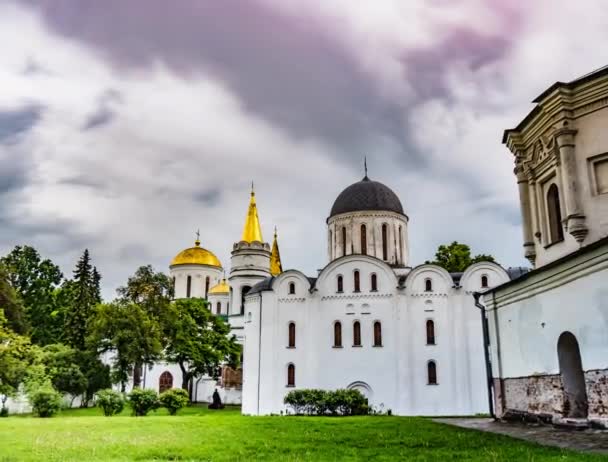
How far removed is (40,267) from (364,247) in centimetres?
2838

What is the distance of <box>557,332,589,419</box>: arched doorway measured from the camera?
489 inches

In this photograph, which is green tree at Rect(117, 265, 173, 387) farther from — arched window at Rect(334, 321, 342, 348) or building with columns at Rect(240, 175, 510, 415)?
arched window at Rect(334, 321, 342, 348)

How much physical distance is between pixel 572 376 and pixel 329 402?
53.9 feet

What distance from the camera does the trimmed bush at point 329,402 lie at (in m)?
27.5

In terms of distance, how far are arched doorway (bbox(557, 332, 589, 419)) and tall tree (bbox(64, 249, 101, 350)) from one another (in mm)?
36759

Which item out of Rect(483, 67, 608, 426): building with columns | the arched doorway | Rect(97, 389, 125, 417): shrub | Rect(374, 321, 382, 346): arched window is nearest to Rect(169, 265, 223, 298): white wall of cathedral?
Rect(374, 321, 382, 346): arched window

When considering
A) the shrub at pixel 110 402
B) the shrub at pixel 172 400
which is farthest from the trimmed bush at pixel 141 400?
the shrub at pixel 172 400

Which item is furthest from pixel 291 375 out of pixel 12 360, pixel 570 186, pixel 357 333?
pixel 570 186

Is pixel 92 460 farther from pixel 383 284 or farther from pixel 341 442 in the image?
pixel 383 284

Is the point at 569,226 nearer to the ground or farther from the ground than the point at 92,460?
farther from the ground

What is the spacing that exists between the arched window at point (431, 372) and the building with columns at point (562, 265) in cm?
1714

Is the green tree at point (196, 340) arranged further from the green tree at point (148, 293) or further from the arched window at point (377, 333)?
the arched window at point (377, 333)

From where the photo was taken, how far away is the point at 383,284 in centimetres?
3350

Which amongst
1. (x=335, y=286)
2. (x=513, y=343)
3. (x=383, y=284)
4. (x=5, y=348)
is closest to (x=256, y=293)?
(x=335, y=286)
